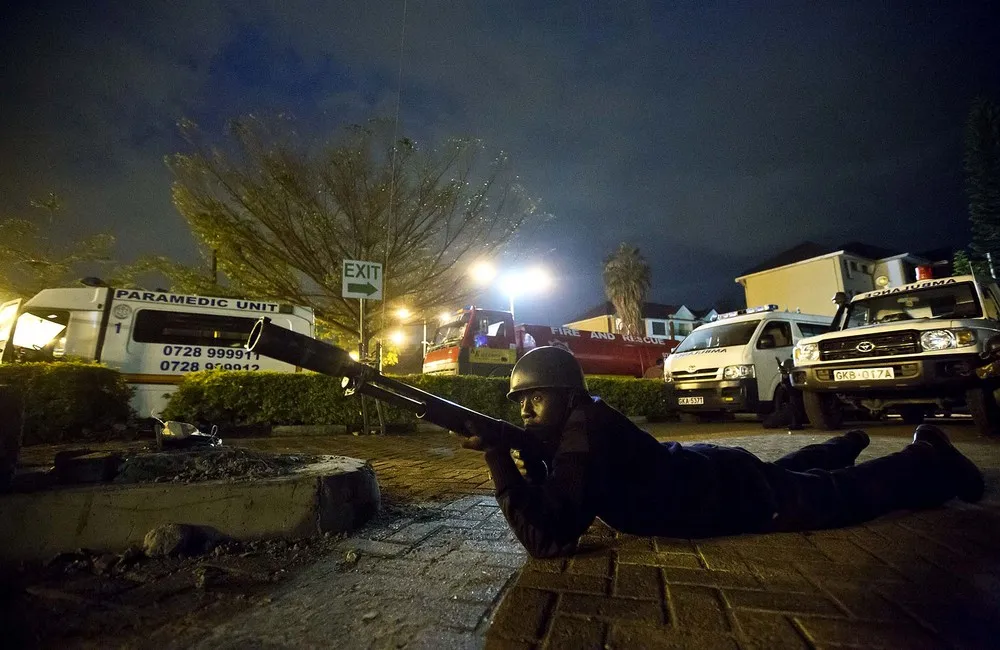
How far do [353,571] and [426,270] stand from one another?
35.1 feet

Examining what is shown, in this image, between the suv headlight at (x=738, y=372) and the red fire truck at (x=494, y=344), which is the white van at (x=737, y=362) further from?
the red fire truck at (x=494, y=344)

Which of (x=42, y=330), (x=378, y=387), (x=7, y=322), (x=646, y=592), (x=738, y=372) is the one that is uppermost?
(x=7, y=322)

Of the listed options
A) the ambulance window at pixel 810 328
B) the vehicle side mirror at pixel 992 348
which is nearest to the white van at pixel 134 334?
the ambulance window at pixel 810 328

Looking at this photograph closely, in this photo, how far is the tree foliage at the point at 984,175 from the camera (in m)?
24.6

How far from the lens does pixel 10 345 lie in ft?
23.0

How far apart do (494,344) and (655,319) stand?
37856 mm

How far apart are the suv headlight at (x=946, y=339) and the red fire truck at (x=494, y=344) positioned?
749cm

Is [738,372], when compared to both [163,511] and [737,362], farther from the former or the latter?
[163,511]

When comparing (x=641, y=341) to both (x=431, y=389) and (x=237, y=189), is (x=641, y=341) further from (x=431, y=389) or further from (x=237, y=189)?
(x=237, y=189)

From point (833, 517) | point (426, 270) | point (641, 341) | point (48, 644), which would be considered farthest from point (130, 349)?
point (641, 341)

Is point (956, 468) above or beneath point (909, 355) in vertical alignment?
beneath

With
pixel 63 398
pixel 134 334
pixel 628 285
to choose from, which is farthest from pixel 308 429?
pixel 628 285

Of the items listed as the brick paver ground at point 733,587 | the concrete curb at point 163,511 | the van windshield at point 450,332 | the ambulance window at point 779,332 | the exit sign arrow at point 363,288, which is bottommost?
the brick paver ground at point 733,587

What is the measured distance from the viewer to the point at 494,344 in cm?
1416
